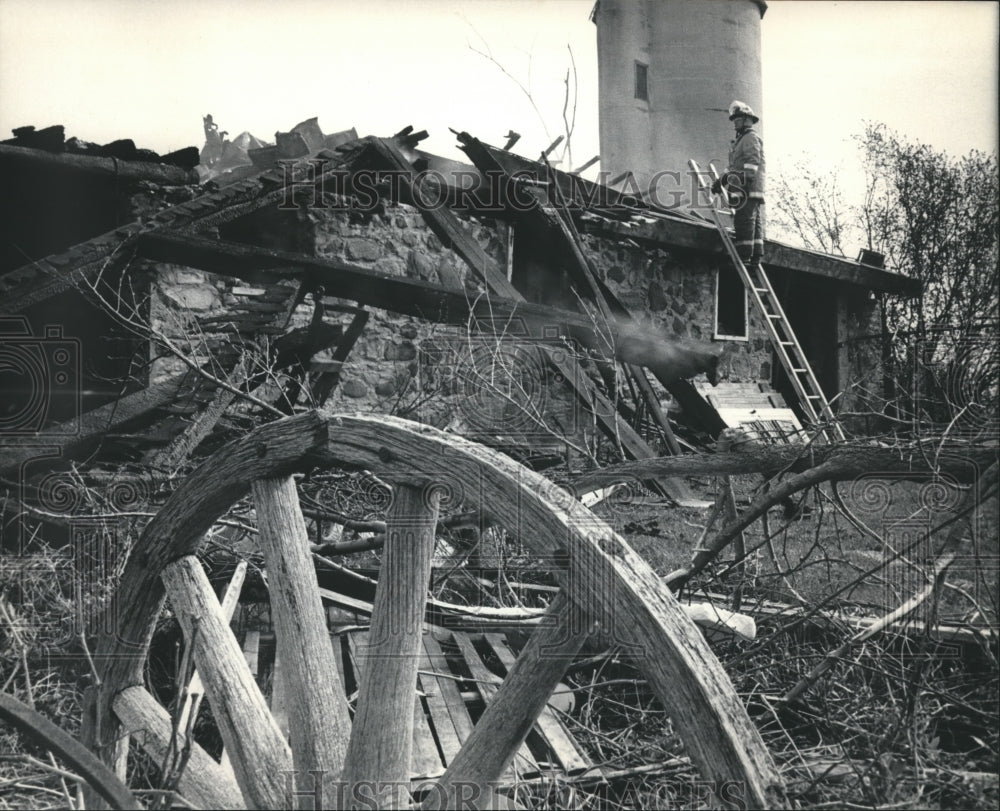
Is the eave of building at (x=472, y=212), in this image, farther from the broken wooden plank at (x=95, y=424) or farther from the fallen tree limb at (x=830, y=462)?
the fallen tree limb at (x=830, y=462)

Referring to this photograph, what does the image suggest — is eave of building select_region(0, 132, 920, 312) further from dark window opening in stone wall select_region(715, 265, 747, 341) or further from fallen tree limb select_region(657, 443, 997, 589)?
fallen tree limb select_region(657, 443, 997, 589)

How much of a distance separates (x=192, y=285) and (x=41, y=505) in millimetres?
3404

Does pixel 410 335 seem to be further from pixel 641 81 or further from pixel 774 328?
pixel 641 81

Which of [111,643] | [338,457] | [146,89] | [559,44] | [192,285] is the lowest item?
[111,643]

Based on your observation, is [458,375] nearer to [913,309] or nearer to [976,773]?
[976,773]

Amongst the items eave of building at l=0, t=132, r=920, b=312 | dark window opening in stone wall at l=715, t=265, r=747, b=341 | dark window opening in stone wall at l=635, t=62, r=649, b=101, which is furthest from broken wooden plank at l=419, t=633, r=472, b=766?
dark window opening in stone wall at l=635, t=62, r=649, b=101

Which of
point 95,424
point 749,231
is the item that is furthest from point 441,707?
point 749,231

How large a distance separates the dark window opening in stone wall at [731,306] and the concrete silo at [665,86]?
386 centimetres

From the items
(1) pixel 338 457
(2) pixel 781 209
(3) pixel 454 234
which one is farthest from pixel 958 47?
(2) pixel 781 209

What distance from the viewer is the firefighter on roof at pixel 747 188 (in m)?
9.55

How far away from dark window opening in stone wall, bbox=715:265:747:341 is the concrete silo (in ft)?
12.7

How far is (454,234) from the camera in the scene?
6.27m

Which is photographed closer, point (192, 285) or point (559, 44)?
point (559, 44)

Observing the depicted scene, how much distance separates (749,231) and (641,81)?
6.96 metres
